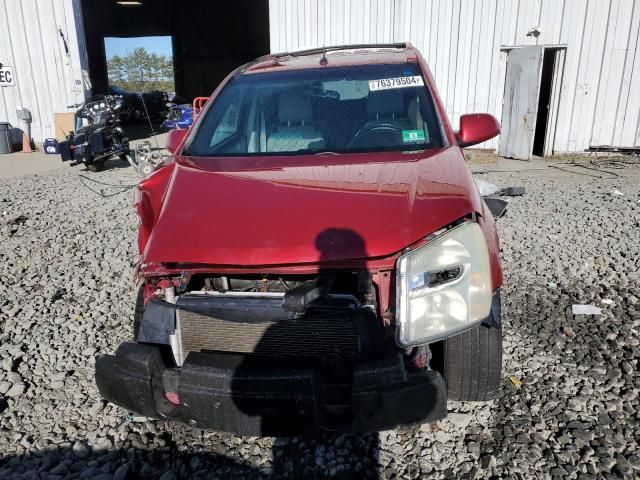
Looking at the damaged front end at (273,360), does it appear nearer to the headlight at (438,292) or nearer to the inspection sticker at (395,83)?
the headlight at (438,292)

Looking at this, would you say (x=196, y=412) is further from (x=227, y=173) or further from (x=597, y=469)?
(x=597, y=469)

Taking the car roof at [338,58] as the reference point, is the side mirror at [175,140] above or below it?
below

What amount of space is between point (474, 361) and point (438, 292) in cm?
69

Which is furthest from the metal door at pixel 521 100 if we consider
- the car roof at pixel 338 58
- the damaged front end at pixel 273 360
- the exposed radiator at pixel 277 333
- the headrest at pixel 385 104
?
the exposed radiator at pixel 277 333

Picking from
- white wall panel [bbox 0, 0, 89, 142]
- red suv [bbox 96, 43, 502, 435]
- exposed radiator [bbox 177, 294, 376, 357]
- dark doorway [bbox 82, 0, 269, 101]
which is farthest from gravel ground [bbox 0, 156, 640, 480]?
dark doorway [bbox 82, 0, 269, 101]

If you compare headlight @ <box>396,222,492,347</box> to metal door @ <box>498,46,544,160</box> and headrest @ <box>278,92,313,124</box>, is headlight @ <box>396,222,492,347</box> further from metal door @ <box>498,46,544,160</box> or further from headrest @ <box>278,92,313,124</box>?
metal door @ <box>498,46,544,160</box>

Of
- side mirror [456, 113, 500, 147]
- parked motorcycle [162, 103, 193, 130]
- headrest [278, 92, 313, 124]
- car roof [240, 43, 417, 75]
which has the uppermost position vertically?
car roof [240, 43, 417, 75]

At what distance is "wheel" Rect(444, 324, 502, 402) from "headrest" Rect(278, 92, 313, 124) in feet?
5.46

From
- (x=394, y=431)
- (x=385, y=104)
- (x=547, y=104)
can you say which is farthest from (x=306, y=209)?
(x=547, y=104)

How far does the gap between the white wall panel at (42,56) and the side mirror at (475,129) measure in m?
10.6

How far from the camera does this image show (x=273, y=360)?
204 cm

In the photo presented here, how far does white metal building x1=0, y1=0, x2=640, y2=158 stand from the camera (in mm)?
9961

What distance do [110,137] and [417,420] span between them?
889 cm

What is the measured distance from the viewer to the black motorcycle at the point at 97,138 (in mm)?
8875
